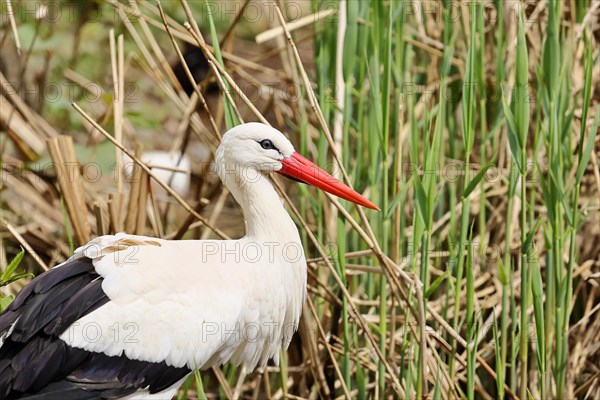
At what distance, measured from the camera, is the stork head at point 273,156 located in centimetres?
285

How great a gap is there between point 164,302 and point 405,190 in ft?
2.74

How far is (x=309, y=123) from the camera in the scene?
395cm

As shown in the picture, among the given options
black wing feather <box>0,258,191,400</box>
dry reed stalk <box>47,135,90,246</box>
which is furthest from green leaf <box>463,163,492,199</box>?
dry reed stalk <box>47,135,90,246</box>

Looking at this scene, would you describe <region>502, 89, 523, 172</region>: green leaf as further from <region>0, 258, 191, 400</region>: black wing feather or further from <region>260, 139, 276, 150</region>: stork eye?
<region>0, 258, 191, 400</region>: black wing feather

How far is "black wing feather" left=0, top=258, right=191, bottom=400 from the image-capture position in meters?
2.67

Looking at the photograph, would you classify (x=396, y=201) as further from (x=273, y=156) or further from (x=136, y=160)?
(x=136, y=160)

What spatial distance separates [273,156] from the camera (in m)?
2.88

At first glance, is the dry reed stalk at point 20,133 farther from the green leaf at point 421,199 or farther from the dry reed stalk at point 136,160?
the green leaf at point 421,199

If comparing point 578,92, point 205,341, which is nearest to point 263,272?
point 205,341

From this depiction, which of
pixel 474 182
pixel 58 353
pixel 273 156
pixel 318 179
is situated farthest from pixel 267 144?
pixel 58 353

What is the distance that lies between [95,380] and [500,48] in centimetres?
186

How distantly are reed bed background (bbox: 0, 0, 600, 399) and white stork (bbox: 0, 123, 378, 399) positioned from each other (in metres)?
0.10

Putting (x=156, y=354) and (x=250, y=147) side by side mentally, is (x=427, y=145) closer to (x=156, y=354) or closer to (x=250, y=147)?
(x=250, y=147)

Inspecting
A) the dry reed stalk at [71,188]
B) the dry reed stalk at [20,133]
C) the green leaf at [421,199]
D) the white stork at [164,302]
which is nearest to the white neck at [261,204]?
the white stork at [164,302]
